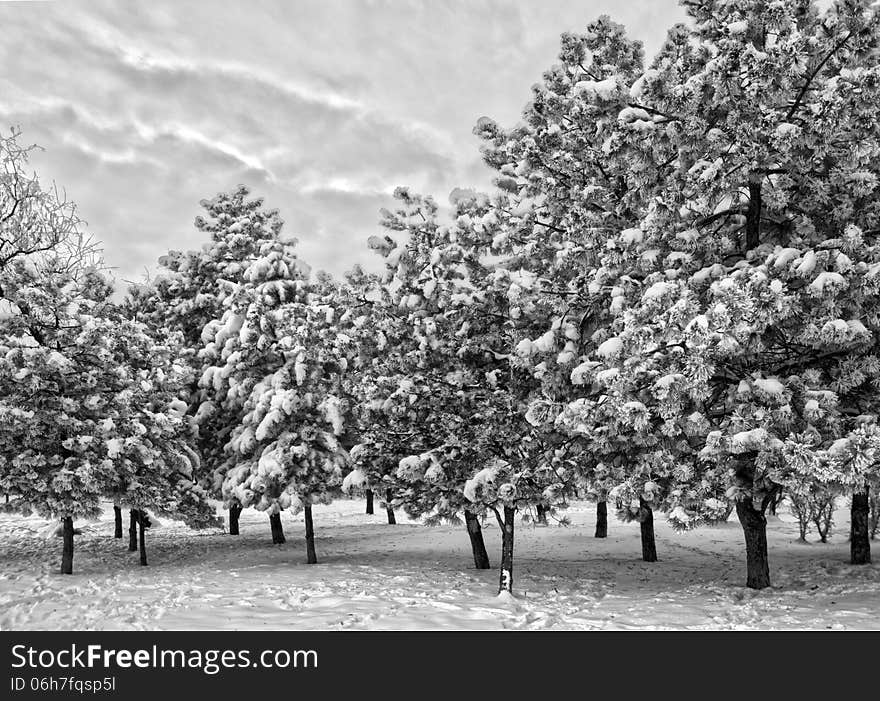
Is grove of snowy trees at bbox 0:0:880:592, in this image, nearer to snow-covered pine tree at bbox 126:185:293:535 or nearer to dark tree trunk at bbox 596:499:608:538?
snow-covered pine tree at bbox 126:185:293:535

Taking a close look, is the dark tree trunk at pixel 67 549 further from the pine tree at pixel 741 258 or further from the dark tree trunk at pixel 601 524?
the dark tree trunk at pixel 601 524

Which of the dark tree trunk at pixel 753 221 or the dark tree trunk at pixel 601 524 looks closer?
the dark tree trunk at pixel 753 221

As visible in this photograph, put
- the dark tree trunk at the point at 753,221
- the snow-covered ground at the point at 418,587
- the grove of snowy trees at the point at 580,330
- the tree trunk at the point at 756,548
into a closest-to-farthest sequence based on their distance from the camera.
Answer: the grove of snowy trees at the point at 580,330 < the snow-covered ground at the point at 418,587 < the dark tree trunk at the point at 753,221 < the tree trunk at the point at 756,548

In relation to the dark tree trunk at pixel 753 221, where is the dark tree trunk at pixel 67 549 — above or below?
below

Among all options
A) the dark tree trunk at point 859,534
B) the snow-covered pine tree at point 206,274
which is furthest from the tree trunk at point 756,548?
the snow-covered pine tree at point 206,274

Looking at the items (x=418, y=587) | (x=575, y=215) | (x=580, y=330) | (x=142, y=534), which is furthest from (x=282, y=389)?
(x=575, y=215)

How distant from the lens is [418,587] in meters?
12.7

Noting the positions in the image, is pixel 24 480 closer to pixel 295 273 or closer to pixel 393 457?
pixel 393 457

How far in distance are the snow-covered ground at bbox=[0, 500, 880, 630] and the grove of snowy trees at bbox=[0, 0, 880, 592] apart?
1.26 m

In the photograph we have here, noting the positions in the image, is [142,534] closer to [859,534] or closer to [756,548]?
[756,548]

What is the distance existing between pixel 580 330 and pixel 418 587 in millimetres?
6294

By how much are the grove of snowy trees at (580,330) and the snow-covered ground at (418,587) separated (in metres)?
1.26

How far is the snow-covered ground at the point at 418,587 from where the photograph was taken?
9297mm
